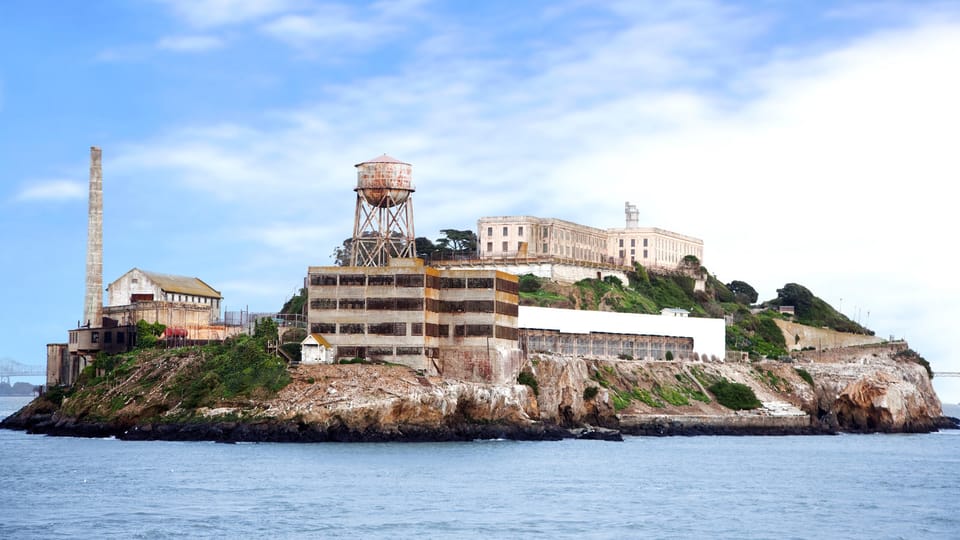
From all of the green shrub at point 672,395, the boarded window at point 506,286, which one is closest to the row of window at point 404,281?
the boarded window at point 506,286

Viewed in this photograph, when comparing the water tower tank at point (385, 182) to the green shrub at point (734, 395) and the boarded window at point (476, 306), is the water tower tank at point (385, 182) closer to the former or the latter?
the boarded window at point (476, 306)

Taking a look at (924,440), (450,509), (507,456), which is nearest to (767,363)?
(924,440)

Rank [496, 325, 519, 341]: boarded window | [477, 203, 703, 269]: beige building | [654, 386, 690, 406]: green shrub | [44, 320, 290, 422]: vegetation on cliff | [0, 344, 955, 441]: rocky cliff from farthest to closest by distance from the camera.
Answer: [477, 203, 703, 269]: beige building → [654, 386, 690, 406]: green shrub → [496, 325, 519, 341]: boarded window → [44, 320, 290, 422]: vegetation on cliff → [0, 344, 955, 441]: rocky cliff

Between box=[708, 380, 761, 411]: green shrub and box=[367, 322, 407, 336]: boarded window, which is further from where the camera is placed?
box=[708, 380, 761, 411]: green shrub

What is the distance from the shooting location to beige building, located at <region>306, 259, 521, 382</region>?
312 feet

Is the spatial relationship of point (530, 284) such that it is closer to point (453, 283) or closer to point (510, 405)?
point (453, 283)

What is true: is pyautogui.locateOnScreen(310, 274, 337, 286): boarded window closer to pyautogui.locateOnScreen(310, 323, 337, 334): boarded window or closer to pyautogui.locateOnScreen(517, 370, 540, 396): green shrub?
pyautogui.locateOnScreen(310, 323, 337, 334): boarded window

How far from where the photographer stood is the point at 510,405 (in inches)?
3782

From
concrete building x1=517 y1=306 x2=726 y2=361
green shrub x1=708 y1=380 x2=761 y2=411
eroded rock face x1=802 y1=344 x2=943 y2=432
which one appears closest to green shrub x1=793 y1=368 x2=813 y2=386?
eroded rock face x1=802 y1=344 x2=943 y2=432

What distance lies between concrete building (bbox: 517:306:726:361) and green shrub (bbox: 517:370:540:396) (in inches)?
182

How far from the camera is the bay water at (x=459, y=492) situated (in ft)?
174

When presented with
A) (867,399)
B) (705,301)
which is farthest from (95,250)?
(705,301)

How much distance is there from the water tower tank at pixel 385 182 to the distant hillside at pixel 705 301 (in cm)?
2682

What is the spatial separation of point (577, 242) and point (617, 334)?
3187cm
